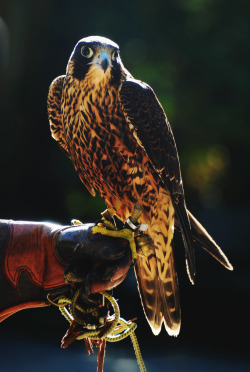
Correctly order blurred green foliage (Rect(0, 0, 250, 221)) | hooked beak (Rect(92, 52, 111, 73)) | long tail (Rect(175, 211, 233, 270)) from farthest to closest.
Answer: blurred green foliage (Rect(0, 0, 250, 221)) < long tail (Rect(175, 211, 233, 270)) < hooked beak (Rect(92, 52, 111, 73))

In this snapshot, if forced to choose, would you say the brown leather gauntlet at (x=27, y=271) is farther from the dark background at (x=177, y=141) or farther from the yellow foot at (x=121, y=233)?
the dark background at (x=177, y=141)

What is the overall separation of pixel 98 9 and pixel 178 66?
1.31 m

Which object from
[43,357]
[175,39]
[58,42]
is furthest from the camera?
[175,39]

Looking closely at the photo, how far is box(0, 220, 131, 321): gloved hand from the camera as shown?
1.95 m

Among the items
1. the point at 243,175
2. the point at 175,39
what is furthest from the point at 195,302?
the point at 175,39

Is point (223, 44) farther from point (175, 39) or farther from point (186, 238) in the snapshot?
point (186, 238)

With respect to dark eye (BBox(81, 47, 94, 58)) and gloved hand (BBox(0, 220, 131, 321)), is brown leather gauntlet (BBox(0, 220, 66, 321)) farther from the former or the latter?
dark eye (BBox(81, 47, 94, 58))

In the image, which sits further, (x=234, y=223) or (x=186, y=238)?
(x=234, y=223)

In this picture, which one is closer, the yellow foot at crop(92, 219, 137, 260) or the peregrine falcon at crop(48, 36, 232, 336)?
the yellow foot at crop(92, 219, 137, 260)

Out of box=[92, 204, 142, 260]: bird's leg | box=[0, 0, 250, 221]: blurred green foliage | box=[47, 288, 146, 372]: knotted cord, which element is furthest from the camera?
box=[0, 0, 250, 221]: blurred green foliage

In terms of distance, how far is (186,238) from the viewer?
2227 mm

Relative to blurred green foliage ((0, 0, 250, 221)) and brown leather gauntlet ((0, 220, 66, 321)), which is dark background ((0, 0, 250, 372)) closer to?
blurred green foliage ((0, 0, 250, 221))

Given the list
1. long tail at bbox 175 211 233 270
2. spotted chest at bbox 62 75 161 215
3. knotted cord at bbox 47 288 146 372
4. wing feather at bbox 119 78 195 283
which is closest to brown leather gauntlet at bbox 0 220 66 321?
knotted cord at bbox 47 288 146 372

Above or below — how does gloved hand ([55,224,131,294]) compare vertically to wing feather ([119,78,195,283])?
below
